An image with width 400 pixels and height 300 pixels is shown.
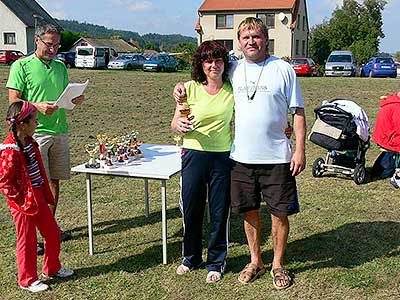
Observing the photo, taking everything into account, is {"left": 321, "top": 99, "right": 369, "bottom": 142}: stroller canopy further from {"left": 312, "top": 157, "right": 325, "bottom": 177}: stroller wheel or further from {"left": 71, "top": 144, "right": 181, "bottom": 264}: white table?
{"left": 71, "top": 144, "right": 181, "bottom": 264}: white table

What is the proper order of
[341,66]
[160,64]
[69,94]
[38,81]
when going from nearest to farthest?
[69,94] → [38,81] → [341,66] → [160,64]

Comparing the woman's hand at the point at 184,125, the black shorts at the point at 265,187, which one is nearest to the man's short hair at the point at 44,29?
the woman's hand at the point at 184,125

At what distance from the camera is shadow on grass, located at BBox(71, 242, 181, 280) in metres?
3.87

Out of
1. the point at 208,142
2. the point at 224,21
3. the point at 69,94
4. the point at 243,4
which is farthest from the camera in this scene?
the point at 243,4

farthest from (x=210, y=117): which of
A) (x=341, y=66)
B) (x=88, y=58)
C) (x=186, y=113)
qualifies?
(x=88, y=58)

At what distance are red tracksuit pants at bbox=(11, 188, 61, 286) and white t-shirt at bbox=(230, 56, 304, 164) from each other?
54.6 inches

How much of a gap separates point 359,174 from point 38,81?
4055 millimetres

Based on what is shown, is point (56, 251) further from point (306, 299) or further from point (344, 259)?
point (344, 259)

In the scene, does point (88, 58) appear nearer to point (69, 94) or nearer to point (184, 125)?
point (69, 94)

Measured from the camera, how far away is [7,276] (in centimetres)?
378

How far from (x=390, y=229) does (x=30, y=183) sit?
3267mm

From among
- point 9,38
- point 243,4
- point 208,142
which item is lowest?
point 208,142

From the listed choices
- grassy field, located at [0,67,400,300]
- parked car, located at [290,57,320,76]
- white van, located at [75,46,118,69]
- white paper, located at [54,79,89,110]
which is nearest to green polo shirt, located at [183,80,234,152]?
white paper, located at [54,79,89,110]

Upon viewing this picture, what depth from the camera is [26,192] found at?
3.37 m
